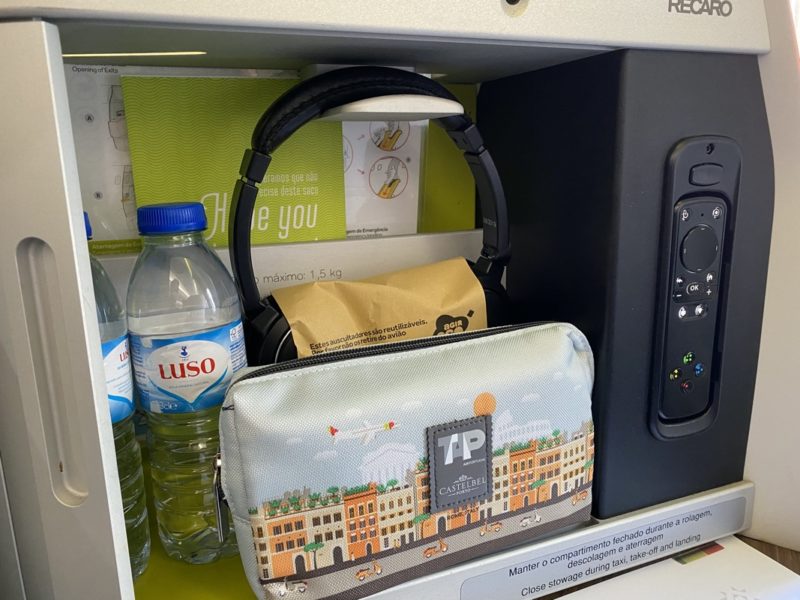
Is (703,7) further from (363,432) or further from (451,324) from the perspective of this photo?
(363,432)

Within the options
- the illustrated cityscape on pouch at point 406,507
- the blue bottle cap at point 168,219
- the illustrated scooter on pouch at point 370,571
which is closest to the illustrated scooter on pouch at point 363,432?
the illustrated cityscape on pouch at point 406,507

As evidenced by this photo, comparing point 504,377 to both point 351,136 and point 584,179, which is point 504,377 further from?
point 351,136

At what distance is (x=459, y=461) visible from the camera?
0.59 meters

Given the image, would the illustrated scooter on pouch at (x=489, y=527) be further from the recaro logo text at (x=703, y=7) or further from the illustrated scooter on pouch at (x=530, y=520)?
the recaro logo text at (x=703, y=7)

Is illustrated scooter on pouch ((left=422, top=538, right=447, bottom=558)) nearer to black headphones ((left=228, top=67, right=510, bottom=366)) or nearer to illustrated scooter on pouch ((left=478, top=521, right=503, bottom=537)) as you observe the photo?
illustrated scooter on pouch ((left=478, top=521, right=503, bottom=537))

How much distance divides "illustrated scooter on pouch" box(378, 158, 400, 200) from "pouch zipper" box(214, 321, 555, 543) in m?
0.27

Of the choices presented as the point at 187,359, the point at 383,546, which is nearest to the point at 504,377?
the point at 383,546

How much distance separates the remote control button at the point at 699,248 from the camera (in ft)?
2.16

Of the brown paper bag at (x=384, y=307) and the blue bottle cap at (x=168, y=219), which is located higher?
the blue bottle cap at (x=168, y=219)

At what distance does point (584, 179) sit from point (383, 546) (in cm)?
41

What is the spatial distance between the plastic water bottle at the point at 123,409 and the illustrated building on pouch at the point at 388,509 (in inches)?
6.5

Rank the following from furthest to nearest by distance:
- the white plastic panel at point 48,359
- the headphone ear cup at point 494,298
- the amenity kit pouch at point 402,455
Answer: the headphone ear cup at point 494,298, the amenity kit pouch at point 402,455, the white plastic panel at point 48,359

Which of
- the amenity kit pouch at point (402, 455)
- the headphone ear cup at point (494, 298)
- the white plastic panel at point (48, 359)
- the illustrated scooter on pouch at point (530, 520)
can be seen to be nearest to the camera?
the white plastic panel at point (48, 359)

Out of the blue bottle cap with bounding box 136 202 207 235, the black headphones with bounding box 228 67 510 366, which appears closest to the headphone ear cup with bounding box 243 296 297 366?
the black headphones with bounding box 228 67 510 366
